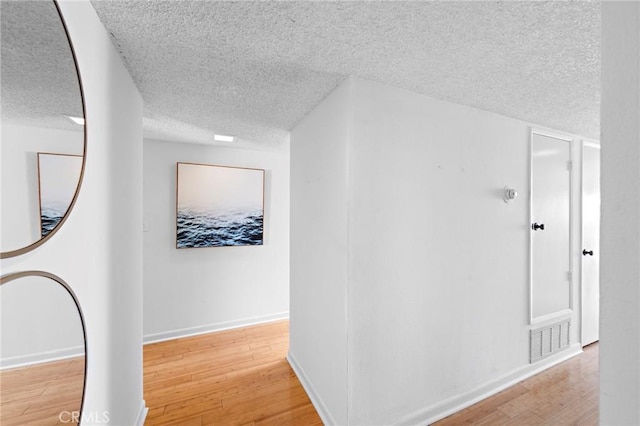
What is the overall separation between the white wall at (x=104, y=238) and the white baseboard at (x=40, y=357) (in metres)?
0.10

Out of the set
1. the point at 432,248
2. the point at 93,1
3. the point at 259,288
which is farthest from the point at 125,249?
the point at 259,288

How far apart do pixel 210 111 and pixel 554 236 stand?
3.51 m

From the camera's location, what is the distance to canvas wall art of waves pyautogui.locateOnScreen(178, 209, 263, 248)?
3014mm

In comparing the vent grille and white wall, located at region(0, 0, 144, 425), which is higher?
white wall, located at region(0, 0, 144, 425)

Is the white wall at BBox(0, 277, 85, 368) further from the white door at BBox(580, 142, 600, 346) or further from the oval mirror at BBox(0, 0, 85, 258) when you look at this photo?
the white door at BBox(580, 142, 600, 346)

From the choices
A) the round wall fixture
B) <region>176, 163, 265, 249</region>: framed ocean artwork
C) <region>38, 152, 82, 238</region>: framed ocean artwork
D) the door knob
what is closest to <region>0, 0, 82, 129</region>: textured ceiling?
<region>38, 152, 82, 238</region>: framed ocean artwork

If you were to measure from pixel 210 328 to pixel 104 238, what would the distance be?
2453 millimetres

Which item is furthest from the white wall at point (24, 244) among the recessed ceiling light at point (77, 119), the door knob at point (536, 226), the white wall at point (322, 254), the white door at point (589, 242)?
the white door at point (589, 242)

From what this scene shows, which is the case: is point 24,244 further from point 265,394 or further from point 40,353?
point 265,394

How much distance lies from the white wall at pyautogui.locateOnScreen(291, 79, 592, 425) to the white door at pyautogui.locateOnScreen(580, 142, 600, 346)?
3.66ft

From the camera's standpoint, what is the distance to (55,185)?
0.81 metres

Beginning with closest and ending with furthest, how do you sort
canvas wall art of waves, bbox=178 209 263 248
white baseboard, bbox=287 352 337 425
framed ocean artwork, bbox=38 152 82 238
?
framed ocean artwork, bbox=38 152 82 238, white baseboard, bbox=287 352 337 425, canvas wall art of waves, bbox=178 209 263 248

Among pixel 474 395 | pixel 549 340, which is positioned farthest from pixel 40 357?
pixel 549 340

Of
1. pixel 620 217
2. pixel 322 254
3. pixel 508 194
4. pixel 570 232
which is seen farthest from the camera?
pixel 570 232
